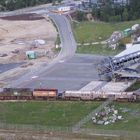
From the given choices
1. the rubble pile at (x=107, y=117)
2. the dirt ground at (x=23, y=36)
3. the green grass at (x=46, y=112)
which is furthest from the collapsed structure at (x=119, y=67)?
the dirt ground at (x=23, y=36)

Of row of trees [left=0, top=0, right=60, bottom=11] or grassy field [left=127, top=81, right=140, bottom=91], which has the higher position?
row of trees [left=0, top=0, right=60, bottom=11]

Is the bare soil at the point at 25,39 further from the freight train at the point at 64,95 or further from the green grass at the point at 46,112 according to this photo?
the green grass at the point at 46,112

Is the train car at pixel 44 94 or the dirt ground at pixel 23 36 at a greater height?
the train car at pixel 44 94

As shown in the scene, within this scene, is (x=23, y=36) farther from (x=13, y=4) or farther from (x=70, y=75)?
(x=70, y=75)

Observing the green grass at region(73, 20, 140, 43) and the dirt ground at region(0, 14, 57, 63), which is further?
the green grass at region(73, 20, 140, 43)

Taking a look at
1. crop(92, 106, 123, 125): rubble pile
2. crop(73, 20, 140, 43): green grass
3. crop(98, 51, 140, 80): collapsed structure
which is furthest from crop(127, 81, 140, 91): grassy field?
crop(73, 20, 140, 43): green grass

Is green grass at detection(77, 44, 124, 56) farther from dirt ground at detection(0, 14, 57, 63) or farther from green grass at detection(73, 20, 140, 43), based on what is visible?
dirt ground at detection(0, 14, 57, 63)

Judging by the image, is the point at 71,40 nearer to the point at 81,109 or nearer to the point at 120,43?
the point at 120,43
